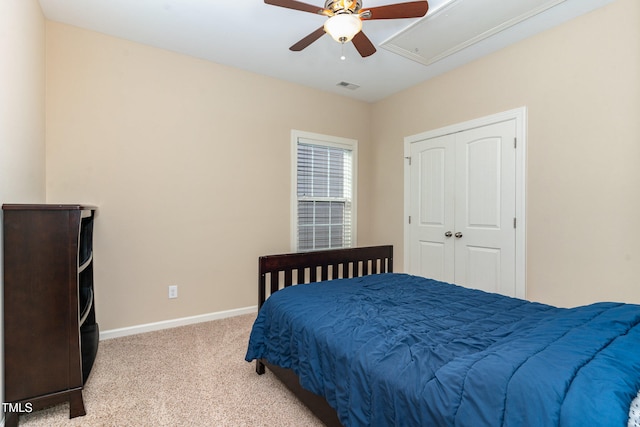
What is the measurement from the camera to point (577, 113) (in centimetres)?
245

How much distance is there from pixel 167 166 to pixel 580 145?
359 centimetres

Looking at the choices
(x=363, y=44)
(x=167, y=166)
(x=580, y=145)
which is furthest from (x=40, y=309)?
(x=580, y=145)

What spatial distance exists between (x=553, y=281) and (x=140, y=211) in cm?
370

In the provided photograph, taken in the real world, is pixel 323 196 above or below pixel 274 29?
below

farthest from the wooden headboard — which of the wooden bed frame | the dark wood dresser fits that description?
the dark wood dresser

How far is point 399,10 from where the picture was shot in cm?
187

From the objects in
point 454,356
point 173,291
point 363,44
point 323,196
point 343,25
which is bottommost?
point 173,291

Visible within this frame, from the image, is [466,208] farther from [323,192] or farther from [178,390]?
[178,390]

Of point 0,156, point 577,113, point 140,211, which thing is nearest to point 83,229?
point 140,211

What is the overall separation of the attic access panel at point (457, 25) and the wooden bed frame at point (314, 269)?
6.27ft

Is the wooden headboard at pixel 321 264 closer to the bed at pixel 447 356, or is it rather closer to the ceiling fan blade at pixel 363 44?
the bed at pixel 447 356

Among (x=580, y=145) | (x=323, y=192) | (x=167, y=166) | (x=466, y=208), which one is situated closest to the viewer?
(x=580, y=145)

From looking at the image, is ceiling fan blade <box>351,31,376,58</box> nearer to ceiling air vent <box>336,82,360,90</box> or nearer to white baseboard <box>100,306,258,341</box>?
ceiling air vent <box>336,82,360,90</box>

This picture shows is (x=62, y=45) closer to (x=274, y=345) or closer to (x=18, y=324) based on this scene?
(x=18, y=324)
